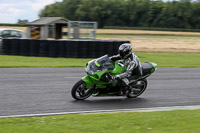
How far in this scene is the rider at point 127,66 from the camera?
845 centimetres

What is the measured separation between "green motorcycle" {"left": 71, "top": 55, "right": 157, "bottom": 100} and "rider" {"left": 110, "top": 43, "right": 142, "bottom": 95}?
117mm

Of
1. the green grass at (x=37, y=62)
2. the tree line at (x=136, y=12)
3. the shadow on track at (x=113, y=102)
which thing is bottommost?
the shadow on track at (x=113, y=102)

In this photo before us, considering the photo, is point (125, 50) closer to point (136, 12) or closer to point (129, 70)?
point (129, 70)

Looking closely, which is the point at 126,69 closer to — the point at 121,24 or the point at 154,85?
the point at 154,85

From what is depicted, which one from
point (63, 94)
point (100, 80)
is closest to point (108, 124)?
point (100, 80)

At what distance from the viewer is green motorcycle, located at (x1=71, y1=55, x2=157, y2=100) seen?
8.20 m

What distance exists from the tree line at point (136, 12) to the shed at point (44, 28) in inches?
2249

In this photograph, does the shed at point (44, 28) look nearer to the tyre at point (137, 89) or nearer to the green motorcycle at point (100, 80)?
the tyre at point (137, 89)

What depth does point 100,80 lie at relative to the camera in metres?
8.29

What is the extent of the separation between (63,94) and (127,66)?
2.09 meters

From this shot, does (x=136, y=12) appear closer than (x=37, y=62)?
No

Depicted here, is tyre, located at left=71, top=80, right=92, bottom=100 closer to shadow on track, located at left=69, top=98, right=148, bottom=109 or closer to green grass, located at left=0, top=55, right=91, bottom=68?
shadow on track, located at left=69, top=98, right=148, bottom=109

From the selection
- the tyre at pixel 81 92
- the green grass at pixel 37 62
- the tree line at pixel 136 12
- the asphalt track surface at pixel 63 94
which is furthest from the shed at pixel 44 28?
the tree line at pixel 136 12

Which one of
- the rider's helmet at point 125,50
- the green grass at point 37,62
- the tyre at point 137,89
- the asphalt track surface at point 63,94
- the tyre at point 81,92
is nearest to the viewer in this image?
the asphalt track surface at point 63,94
